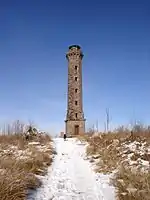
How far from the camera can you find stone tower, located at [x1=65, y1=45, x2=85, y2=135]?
123 ft

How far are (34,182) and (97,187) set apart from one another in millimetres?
1813

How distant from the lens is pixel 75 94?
39156 millimetres

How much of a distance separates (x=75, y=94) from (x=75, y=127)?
536 cm

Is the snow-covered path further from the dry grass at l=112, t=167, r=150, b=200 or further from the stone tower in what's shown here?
the stone tower

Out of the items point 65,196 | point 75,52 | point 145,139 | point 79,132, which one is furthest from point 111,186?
point 75,52

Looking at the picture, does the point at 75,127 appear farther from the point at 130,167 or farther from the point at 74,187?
the point at 74,187

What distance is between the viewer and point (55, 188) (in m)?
6.84

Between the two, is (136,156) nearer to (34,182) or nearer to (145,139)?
(145,139)

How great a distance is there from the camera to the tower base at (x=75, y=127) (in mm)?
37031

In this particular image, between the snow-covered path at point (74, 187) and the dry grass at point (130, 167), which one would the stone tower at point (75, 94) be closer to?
the dry grass at point (130, 167)

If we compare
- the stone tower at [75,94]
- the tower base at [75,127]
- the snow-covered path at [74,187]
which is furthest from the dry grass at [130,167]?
the stone tower at [75,94]

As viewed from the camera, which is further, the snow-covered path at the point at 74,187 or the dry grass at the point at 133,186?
the snow-covered path at the point at 74,187

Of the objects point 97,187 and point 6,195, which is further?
point 97,187

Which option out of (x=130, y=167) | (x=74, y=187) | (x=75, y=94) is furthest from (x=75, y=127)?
(x=74, y=187)
